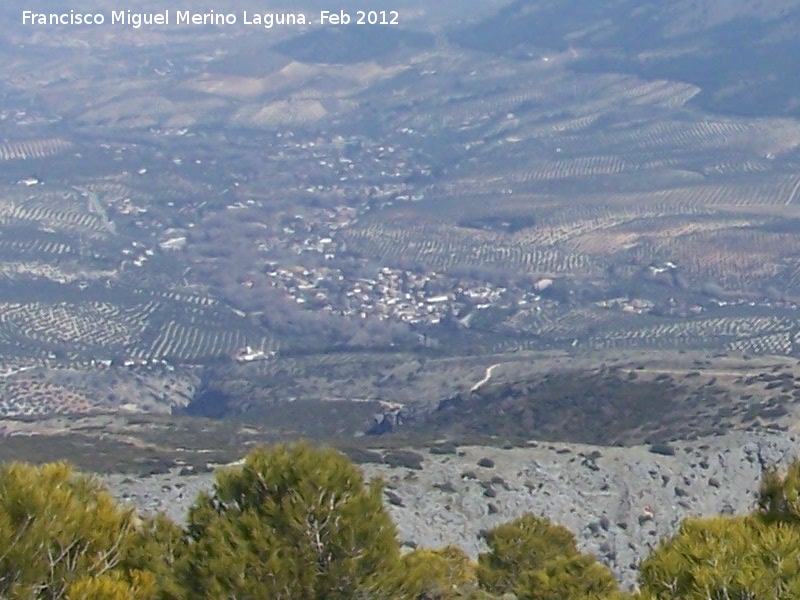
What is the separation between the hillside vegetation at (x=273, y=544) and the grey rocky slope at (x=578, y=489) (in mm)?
13208

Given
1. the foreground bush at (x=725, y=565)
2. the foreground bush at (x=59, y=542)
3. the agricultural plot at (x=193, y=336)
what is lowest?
the agricultural plot at (x=193, y=336)

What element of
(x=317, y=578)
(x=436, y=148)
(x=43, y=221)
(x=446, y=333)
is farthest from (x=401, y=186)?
(x=317, y=578)

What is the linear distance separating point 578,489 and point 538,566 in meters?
10.2

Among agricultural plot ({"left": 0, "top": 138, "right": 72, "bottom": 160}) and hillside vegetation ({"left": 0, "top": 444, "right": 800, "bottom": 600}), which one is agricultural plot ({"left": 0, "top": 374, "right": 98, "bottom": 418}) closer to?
hillside vegetation ({"left": 0, "top": 444, "right": 800, "bottom": 600})

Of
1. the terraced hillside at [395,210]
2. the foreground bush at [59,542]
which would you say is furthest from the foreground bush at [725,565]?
the terraced hillside at [395,210]

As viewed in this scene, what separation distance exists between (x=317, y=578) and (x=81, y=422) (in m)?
31.0

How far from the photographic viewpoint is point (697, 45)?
167500 mm

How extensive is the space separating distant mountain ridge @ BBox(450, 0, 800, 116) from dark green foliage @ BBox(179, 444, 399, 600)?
13778 cm

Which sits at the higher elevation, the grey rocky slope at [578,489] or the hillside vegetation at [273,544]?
the hillside vegetation at [273,544]

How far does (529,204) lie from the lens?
357 feet

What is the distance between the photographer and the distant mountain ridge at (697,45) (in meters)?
150

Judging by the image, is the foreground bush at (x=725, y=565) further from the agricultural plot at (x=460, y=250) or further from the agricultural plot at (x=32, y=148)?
the agricultural plot at (x=32, y=148)

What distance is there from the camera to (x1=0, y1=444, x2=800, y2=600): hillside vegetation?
9.88 metres

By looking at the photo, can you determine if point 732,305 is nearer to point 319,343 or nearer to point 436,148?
point 319,343
